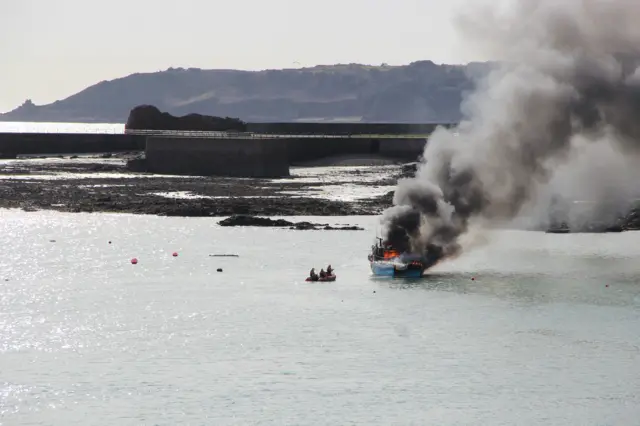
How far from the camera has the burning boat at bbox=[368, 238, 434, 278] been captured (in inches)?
3103

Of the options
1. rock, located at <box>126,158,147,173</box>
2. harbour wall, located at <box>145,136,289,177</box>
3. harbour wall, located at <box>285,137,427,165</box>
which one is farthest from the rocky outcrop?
harbour wall, located at <box>285,137,427,165</box>

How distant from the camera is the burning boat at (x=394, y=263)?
259 feet

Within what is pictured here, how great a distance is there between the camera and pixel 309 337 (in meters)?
59.7

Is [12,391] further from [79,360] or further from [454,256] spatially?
[454,256]

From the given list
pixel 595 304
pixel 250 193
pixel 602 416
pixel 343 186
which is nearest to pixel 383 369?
pixel 602 416

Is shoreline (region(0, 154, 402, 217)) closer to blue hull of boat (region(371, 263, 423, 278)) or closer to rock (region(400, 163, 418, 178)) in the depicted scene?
rock (region(400, 163, 418, 178))

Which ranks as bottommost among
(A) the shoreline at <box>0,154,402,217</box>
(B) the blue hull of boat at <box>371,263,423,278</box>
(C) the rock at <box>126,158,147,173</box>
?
(B) the blue hull of boat at <box>371,263,423,278</box>

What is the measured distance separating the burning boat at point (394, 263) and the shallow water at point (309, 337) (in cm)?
107

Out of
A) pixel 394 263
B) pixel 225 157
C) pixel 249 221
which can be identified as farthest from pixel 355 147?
pixel 394 263

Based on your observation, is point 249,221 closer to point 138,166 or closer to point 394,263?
point 394,263

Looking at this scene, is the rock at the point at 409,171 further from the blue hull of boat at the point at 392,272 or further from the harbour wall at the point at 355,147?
the blue hull of boat at the point at 392,272

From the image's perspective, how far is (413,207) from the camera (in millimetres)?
78938

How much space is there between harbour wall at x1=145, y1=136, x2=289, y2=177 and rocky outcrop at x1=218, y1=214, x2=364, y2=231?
1899 inches

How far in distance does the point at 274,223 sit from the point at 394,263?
2989cm
